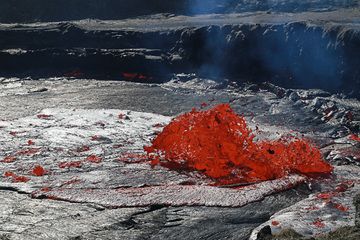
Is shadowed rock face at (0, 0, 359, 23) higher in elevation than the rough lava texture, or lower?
higher

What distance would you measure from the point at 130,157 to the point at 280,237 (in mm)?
4600

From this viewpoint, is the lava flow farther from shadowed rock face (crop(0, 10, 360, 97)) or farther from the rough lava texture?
shadowed rock face (crop(0, 10, 360, 97))

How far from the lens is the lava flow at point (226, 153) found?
8906 millimetres

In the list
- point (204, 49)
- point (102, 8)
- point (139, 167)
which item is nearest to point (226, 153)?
point (139, 167)

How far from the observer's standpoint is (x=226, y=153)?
9.55 meters

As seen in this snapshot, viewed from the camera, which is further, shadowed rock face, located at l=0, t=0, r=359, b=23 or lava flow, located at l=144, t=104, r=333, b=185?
shadowed rock face, located at l=0, t=0, r=359, b=23

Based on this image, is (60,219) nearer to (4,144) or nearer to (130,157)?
(130,157)

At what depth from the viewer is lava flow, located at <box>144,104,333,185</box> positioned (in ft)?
29.2

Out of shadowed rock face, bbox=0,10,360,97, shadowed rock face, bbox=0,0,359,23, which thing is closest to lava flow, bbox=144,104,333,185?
shadowed rock face, bbox=0,10,360,97

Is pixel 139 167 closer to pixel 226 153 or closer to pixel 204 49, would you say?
pixel 226 153

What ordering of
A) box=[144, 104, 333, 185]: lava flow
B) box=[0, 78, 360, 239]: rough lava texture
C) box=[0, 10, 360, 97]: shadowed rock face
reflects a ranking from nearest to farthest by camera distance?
box=[0, 78, 360, 239]: rough lava texture < box=[144, 104, 333, 185]: lava flow < box=[0, 10, 360, 97]: shadowed rock face

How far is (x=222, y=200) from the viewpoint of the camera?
24.7ft

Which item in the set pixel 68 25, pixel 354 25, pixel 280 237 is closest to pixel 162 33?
pixel 68 25

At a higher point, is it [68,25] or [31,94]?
[68,25]
